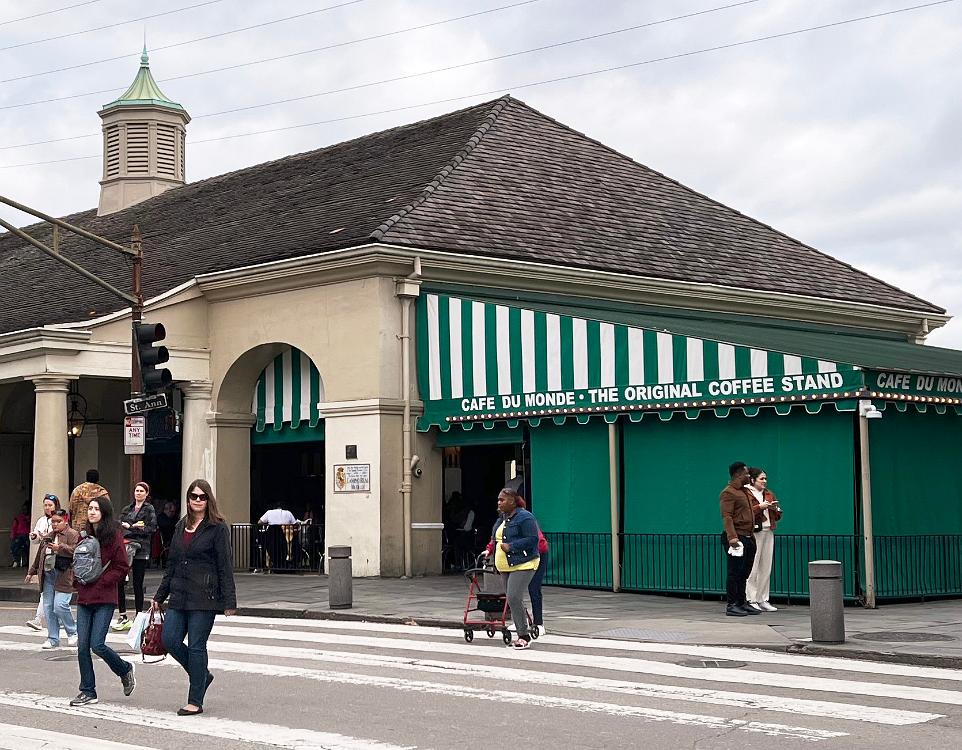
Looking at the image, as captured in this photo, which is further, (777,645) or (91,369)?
(91,369)

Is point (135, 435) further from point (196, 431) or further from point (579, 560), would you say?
point (579, 560)

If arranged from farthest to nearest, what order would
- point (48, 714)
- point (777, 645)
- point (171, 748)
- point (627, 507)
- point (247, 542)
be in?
point (247, 542), point (627, 507), point (777, 645), point (48, 714), point (171, 748)

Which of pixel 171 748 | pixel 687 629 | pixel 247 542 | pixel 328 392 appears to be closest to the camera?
pixel 171 748

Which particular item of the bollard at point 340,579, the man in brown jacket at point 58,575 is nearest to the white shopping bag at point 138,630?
the man in brown jacket at point 58,575

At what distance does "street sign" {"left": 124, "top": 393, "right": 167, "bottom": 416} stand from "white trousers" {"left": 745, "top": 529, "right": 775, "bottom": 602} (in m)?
8.64

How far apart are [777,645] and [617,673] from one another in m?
2.49

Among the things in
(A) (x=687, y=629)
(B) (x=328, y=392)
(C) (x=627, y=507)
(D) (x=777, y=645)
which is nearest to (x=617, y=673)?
(D) (x=777, y=645)

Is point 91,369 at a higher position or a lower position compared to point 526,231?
lower

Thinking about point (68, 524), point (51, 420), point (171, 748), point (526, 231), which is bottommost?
point (171, 748)

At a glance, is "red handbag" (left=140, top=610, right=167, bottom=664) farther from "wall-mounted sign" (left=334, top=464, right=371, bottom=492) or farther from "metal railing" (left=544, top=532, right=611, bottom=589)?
"wall-mounted sign" (left=334, top=464, right=371, bottom=492)

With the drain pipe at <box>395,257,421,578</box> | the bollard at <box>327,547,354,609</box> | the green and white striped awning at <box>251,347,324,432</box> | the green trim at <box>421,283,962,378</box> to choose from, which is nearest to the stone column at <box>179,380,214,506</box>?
the green and white striped awning at <box>251,347,324,432</box>

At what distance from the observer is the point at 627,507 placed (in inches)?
842

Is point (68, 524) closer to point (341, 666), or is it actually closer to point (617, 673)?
point (341, 666)

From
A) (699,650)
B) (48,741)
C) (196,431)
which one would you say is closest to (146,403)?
(196,431)
